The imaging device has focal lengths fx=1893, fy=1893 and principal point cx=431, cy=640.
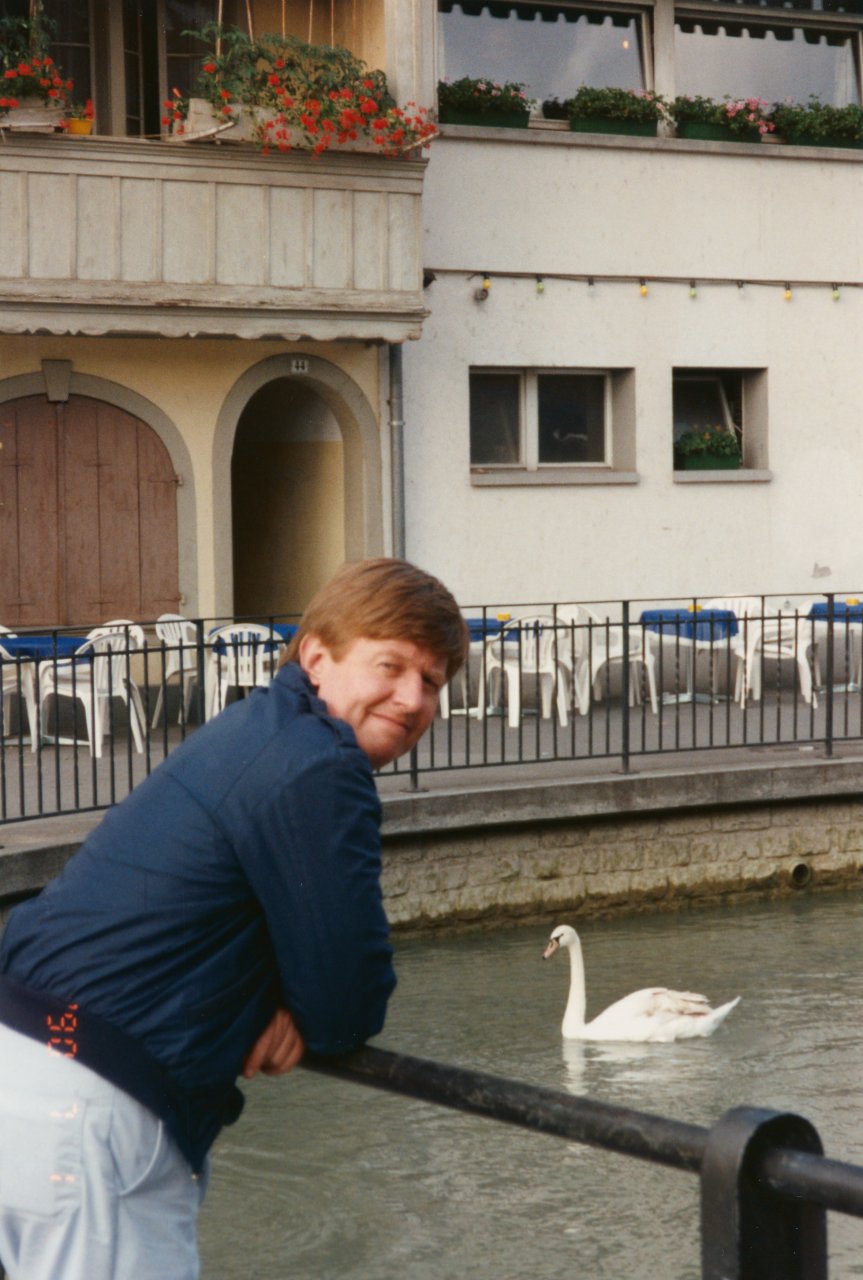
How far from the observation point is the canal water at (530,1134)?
6.53 metres

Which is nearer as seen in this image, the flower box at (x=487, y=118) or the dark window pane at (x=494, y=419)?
the flower box at (x=487, y=118)

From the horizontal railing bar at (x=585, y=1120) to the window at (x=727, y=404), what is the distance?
16.0 meters

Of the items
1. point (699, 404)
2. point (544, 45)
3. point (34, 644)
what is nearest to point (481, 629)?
point (34, 644)

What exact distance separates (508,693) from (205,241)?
422cm

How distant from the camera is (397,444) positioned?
639 inches

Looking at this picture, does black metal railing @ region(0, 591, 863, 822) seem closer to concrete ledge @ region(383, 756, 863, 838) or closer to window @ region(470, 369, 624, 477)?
concrete ledge @ region(383, 756, 863, 838)

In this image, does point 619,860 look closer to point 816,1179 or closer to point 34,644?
point 34,644

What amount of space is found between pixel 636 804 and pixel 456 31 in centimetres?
844

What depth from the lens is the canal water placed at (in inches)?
257

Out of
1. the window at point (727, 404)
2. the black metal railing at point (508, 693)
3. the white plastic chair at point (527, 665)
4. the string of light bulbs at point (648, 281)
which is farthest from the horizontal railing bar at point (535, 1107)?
the window at point (727, 404)

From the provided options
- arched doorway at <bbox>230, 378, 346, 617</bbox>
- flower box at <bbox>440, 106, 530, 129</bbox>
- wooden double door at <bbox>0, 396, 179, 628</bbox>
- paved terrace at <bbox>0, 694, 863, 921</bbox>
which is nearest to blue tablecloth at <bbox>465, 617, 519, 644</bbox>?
paved terrace at <bbox>0, 694, 863, 921</bbox>

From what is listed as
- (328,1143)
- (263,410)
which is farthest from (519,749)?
(263,410)

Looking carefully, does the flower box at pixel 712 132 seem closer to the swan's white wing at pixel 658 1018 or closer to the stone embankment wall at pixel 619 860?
the stone embankment wall at pixel 619 860

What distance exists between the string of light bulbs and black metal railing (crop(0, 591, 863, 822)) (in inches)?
112
